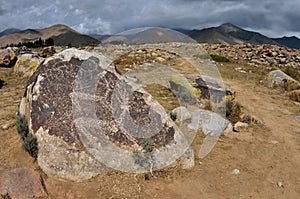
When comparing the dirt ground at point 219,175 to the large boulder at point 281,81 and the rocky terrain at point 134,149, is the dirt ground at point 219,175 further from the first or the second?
the large boulder at point 281,81

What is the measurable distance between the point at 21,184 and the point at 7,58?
16687mm

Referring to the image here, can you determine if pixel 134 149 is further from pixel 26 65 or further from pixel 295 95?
pixel 26 65

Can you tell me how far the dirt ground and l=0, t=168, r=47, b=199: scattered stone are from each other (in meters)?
0.22

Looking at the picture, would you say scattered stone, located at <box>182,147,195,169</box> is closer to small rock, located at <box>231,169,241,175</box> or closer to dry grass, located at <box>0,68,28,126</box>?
small rock, located at <box>231,169,241,175</box>

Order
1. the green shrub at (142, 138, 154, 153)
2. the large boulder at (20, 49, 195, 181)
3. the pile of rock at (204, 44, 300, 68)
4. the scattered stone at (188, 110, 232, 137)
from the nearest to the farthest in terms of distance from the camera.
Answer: the large boulder at (20, 49, 195, 181), the green shrub at (142, 138, 154, 153), the scattered stone at (188, 110, 232, 137), the pile of rock at (204, 44, 300, 68)

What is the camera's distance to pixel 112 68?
7.98 metres

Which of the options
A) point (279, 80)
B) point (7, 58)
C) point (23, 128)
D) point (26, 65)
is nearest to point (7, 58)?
point (7, 58)

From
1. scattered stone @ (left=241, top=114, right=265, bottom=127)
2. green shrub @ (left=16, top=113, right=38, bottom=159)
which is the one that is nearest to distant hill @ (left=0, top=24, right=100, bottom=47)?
scattered stone @ (left=241, top=114, right=265, bottom=127)

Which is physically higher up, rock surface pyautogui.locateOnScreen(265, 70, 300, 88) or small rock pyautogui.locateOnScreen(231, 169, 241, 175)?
rock surface pyautogui.locateOnScreen(265, 70, 300, 88)

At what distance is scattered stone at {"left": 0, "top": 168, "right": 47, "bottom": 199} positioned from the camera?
5.63 metres

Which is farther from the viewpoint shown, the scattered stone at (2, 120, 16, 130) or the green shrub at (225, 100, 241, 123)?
the green shrub at (225, 100, 241, 123)

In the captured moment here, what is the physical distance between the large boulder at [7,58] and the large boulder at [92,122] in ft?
46.2

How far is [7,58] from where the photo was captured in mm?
19953

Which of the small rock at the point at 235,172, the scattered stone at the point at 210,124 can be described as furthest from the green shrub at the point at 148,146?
the scattered stone at the point at 210,124
